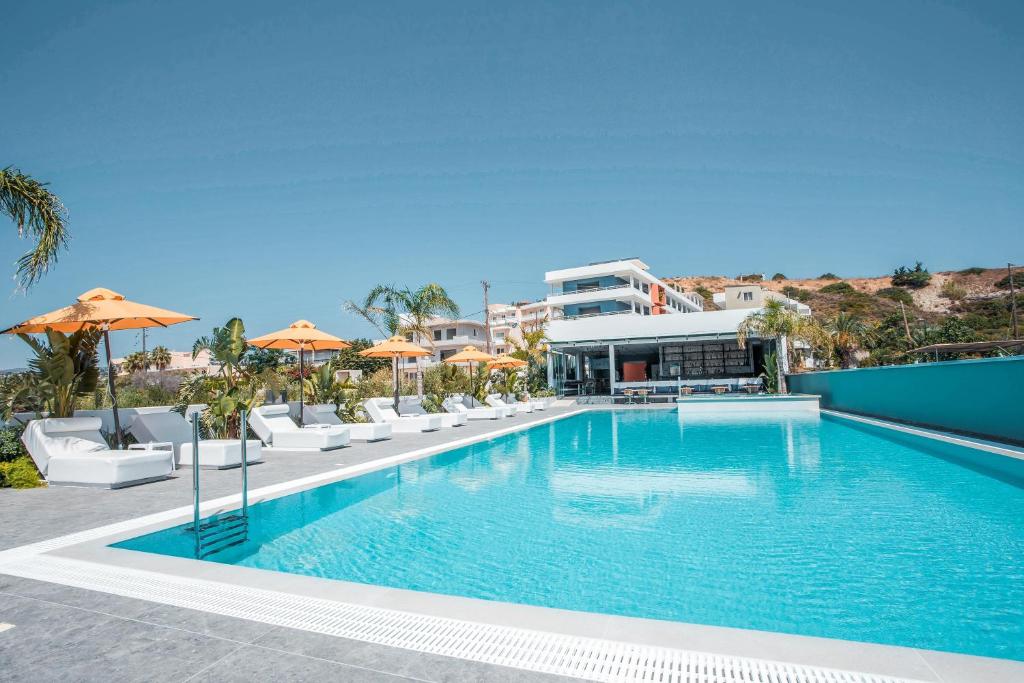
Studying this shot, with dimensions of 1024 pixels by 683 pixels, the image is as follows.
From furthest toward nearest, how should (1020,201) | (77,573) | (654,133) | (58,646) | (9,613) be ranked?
(1020,201) < (654,133) < (77,573) < (9,613) < (58,646)

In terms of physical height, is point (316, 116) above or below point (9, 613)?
above

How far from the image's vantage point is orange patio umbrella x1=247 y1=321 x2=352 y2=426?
43.7ft

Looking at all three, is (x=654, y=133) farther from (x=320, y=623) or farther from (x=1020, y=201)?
(x=1020, y=201)

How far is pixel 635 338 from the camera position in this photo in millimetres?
30641

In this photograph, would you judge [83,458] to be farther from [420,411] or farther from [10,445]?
[420,411]

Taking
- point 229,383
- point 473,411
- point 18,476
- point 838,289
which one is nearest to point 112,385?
point 18,476

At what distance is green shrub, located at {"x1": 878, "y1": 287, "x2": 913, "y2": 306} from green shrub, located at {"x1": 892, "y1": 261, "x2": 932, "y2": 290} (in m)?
2.28

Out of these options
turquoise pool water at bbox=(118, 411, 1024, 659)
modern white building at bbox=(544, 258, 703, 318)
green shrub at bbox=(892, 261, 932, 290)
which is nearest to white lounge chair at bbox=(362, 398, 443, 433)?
turquoise pool water at bbox=(118, 411, 1024, 659)

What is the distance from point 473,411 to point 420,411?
2069 mm

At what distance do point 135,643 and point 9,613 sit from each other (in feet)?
3.45

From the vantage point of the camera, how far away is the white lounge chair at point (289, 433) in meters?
11.0

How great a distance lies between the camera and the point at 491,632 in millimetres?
2805

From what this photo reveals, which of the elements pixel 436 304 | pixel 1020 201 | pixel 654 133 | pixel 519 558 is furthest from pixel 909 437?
pixel 1020 201

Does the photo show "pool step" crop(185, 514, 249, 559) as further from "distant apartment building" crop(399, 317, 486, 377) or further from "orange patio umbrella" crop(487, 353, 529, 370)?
"distant apartment building" crop(399, 317, 486, 377)
